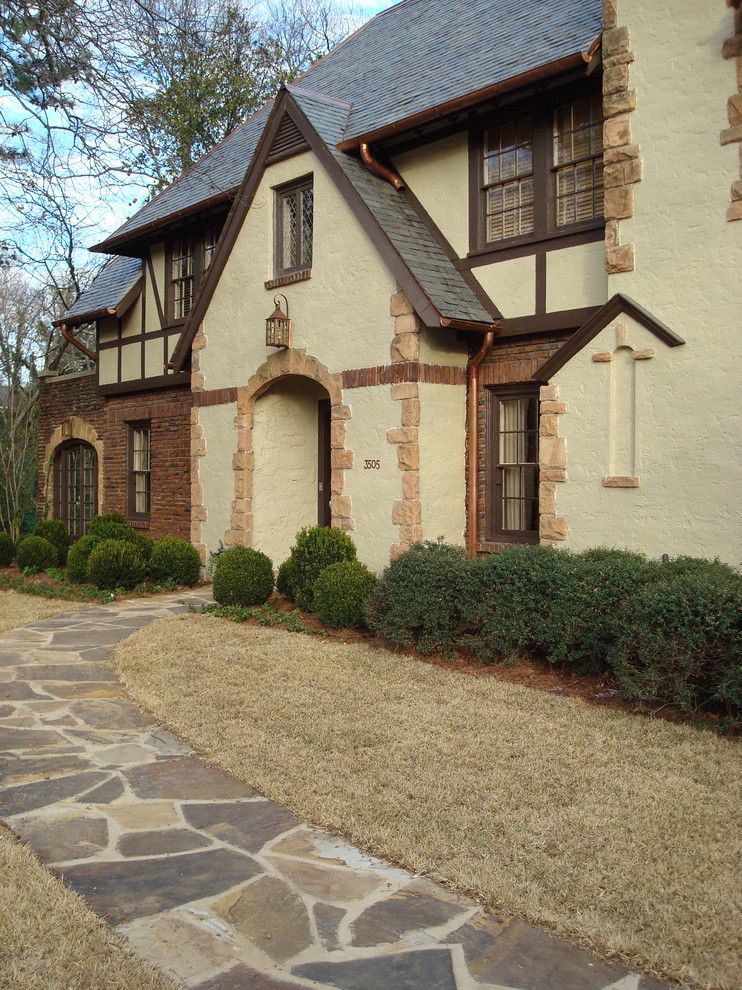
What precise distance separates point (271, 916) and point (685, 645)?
3.65 meters

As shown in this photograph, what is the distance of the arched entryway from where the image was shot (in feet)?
60.0

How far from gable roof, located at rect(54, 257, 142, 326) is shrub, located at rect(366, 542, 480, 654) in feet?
32.3

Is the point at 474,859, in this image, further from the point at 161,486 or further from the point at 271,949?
the point at 161,486

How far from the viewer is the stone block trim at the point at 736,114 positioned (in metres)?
7.80

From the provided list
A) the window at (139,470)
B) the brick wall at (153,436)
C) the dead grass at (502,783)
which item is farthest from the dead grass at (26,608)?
the window at (139,470)

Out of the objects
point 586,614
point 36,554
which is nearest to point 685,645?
point 586,614

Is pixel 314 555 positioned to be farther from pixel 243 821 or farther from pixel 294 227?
pixel 243 821

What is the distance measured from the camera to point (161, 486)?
50.6 feet

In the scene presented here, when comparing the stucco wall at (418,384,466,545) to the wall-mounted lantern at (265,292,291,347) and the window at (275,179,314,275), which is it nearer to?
the wall-mounted lantern at (265,292,291,347)

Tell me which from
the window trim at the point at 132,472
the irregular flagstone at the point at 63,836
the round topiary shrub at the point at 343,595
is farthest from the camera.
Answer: the window trim at the point at 132,472

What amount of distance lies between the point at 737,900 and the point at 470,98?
8568mm

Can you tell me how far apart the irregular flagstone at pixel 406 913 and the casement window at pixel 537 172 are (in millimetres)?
7389

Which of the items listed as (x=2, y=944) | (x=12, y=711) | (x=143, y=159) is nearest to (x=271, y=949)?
(x=2, y=944)

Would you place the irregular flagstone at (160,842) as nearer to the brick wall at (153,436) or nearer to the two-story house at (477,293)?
the two-story house at (477,293)
